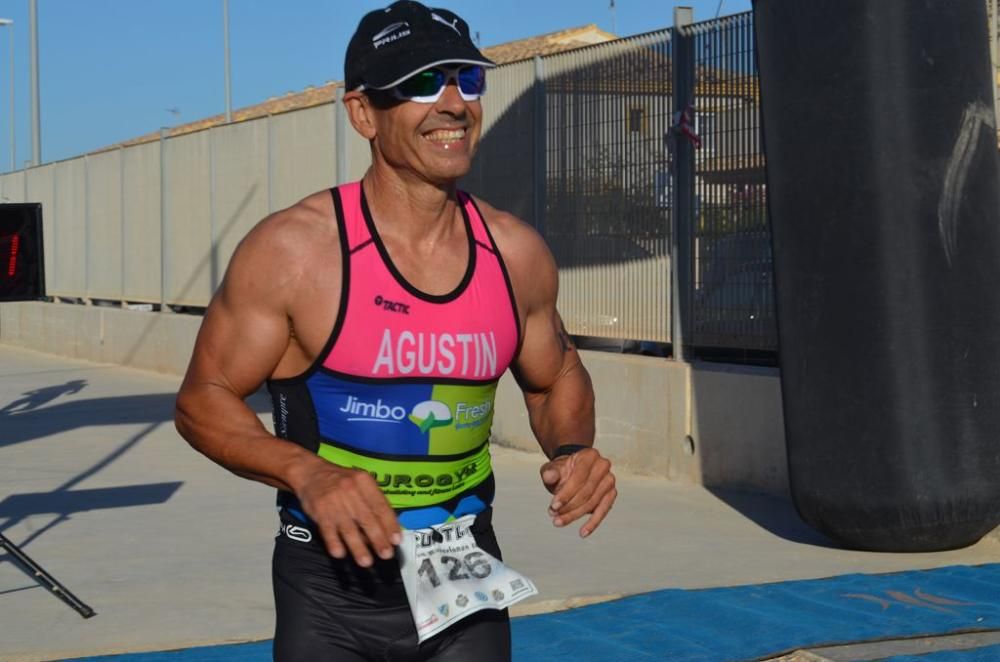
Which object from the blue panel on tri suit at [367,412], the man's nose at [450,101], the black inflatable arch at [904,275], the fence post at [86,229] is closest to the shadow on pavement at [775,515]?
the black inflatable arch at [904,275]

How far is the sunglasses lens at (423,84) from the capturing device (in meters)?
3.34

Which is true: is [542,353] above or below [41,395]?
above

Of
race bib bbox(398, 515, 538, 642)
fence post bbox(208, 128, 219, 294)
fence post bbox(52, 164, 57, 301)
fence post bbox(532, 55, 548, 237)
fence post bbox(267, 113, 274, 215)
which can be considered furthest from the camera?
fence post bbox(52, 164, 57, 301)

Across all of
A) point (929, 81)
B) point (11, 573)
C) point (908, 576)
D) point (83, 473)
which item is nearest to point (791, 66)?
point (929, 81)

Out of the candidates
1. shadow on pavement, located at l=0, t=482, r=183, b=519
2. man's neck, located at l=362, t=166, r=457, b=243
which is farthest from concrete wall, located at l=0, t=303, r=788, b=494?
man's neck, located at l=362, t=166, r=457, b=243

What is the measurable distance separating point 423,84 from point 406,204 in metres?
0.28

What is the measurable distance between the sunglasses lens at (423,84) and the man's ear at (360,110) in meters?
0.12

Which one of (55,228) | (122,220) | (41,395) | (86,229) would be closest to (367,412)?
(41,395)

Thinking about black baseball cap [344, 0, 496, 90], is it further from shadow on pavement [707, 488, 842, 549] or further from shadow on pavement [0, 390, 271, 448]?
shadow on pavement [0, 390, 271, 448]

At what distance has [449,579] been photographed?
3303mm

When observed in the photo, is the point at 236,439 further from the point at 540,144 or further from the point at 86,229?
the point at 86,229

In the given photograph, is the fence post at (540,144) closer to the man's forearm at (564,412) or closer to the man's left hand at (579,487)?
the man's forearm at (564,412)

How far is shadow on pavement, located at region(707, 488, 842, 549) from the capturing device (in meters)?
8.86

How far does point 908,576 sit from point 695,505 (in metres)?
2.61
